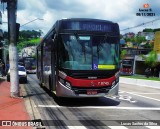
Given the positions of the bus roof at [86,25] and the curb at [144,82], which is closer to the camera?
the bus roof at [86,25]

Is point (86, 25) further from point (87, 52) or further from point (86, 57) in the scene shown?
point (86, 57)

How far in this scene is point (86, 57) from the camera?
13.7 metres

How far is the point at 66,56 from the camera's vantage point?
1368 cm

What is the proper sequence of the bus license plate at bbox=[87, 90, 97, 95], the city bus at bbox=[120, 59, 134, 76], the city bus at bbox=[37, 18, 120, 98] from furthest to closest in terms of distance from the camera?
1. the city bus at bbox=[120, 59, 134, 76]
2. the bus license plate at bbox=[87, 90, 97, 95]
3. the city bus at bbox=[37, 18, 120, 98]

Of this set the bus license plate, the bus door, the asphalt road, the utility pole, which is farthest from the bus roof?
the asphalt road

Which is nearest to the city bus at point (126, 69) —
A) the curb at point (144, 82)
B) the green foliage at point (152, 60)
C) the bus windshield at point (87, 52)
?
the green foliage at point (152, 60)

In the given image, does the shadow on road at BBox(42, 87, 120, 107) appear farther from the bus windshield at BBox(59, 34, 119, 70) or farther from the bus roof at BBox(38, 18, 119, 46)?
the bus roof at BBox(38, 18, 119, 46)

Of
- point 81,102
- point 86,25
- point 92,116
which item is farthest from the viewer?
point 81,102

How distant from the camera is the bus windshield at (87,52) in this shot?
13.6 m

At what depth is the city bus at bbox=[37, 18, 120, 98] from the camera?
1364 cm

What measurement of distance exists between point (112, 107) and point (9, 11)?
670 centimetres

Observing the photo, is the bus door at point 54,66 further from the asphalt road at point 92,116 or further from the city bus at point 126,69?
the city bus at point 126,69

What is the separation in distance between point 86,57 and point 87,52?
217 mm

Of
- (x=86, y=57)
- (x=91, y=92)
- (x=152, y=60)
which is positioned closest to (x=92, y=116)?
(x=91, y=92)
